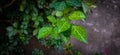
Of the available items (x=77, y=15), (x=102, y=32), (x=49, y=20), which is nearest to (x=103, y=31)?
(x=102, y=32)

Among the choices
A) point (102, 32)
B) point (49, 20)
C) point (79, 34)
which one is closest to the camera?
point (79, 34)

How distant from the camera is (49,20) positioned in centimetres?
165

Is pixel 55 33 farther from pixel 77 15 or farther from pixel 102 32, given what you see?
pixel 102 32

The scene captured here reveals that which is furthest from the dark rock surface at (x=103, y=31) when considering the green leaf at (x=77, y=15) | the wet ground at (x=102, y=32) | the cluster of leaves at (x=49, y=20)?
the green leaf at (x=77, y=15)

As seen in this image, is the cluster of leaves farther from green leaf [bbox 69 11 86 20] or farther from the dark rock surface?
the dark rock surface

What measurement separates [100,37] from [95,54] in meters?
0.40

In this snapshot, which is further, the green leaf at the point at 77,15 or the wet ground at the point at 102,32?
the wet ground at the point at 102,32

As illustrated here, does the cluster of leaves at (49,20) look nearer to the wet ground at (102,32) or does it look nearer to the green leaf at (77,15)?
the green leaf at (77,15)

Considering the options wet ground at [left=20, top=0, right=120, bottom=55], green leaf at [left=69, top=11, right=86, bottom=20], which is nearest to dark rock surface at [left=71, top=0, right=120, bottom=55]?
wet ground at [left=20, top=0, right=120, bottom=55]

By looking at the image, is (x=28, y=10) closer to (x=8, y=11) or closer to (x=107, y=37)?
(x=8, y=11)

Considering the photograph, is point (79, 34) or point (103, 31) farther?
point (103, 31)

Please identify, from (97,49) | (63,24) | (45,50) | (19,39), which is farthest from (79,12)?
(97,49)

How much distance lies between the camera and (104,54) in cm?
391

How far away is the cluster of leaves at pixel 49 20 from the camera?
4.70 ft
